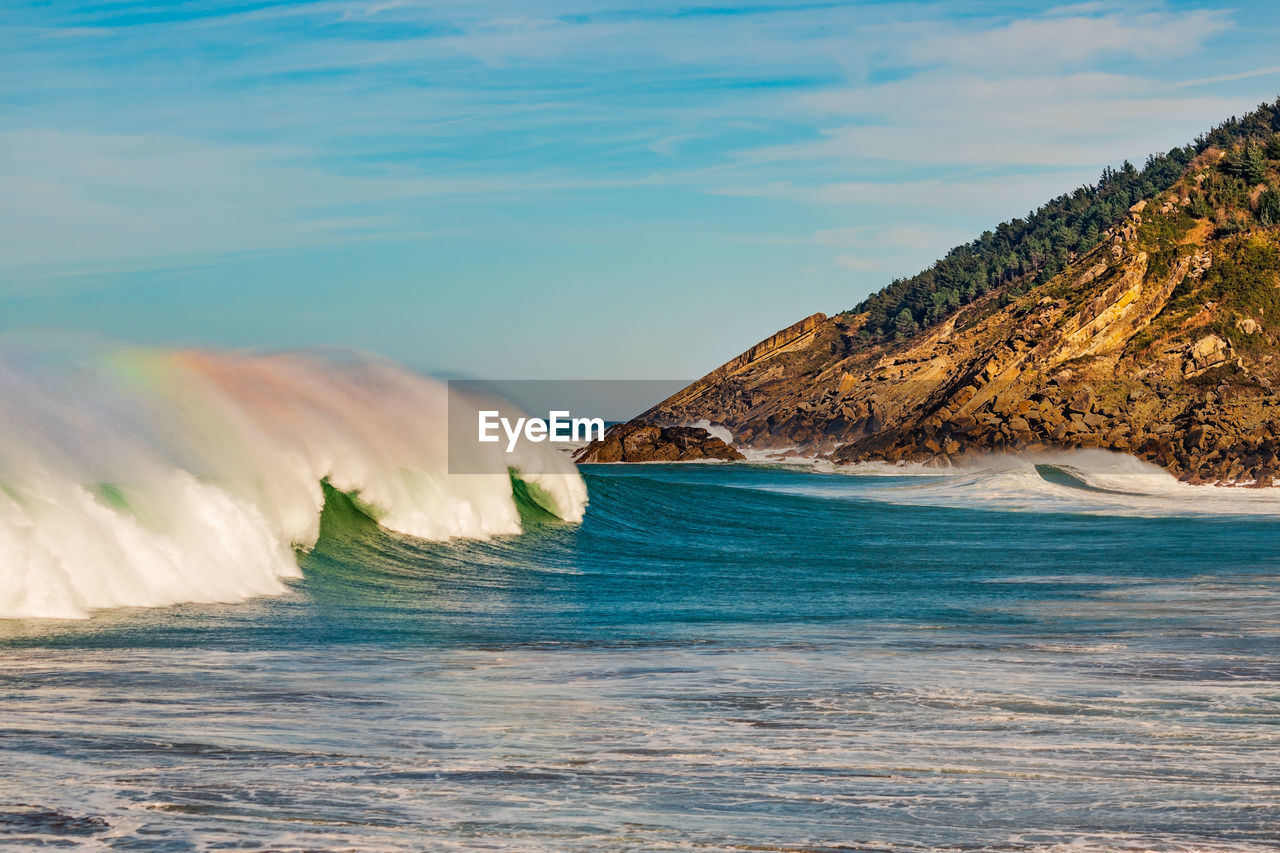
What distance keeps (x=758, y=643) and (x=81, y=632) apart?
455cm

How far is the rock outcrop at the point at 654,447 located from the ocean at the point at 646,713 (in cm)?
5394

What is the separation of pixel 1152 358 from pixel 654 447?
3121 cm

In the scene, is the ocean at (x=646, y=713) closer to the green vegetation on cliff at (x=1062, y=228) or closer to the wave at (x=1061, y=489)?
the wave at (x=1061, y=489)

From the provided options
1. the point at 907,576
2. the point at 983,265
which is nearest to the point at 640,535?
the point at 907,576

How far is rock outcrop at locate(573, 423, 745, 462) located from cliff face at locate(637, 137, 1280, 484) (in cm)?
975

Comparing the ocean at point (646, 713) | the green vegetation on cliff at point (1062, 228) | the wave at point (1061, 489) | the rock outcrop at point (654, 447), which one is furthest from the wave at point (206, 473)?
the rock outcrop at point (654, 447)

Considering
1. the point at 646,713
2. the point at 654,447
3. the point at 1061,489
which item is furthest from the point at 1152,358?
the point at 646,713

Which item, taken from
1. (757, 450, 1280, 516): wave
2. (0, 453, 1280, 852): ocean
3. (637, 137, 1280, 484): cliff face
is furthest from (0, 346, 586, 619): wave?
(637, 137, 1280, 484): cliff face

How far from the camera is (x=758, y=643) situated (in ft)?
29.2

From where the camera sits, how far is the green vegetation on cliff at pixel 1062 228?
50.6 meters

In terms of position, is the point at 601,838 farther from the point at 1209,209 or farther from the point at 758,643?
the point at 1209,209

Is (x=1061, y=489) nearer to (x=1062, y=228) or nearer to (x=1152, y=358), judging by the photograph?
(x=1152, y=358)

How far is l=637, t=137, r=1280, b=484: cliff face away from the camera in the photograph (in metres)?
39.1

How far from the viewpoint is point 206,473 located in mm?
12117
